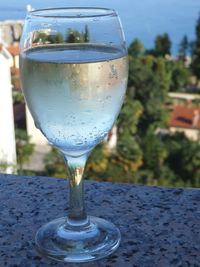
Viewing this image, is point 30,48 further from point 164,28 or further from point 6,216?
point 164,28

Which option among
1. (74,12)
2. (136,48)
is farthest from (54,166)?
(136,48)

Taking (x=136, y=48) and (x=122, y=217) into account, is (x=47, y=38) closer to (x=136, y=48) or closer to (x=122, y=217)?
(x=122, y=217)

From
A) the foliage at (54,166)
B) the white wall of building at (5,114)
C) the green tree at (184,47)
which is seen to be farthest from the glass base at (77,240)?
the green tree at (184,47)

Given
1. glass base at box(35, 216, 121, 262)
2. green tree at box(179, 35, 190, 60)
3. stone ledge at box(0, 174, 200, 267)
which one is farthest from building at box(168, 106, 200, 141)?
glass base at box(35, 216, 121, 262)

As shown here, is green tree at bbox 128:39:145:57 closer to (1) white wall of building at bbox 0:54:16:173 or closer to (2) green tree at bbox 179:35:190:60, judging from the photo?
(2) green tree at bbox 179:35:190:60

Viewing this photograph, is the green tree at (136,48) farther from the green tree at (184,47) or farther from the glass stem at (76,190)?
the glass stem at (76,190)

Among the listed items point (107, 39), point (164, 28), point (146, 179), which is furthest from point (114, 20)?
point (164, 28)

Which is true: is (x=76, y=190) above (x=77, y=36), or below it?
below
